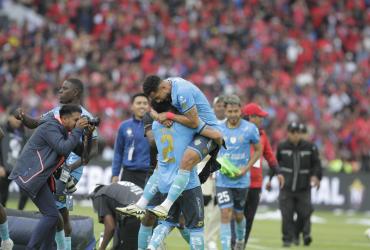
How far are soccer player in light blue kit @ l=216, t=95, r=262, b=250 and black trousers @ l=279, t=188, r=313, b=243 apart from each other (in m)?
3.66

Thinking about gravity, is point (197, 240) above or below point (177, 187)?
below

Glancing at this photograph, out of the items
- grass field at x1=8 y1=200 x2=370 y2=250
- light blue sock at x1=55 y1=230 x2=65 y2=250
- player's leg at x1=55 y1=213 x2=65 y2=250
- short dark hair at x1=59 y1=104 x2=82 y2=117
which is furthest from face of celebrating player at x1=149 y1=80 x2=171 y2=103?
grass field at x1=8 y1=200 x2=370 y2=250

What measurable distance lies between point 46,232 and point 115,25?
22.9 m

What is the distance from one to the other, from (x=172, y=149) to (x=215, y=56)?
2313 cm

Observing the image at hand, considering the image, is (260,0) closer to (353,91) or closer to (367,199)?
(353,91)

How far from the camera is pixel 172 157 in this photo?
1206cm

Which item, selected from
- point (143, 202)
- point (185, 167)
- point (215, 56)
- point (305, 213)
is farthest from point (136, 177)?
point (215, 56)

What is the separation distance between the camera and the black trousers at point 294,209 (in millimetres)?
19234

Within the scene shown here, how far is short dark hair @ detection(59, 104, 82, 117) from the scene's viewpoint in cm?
1244

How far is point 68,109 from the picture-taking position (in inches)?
491

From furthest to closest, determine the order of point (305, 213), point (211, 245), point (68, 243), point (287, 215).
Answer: point (305, 213), point (287, 215), point (211, 245), point (68, 243)

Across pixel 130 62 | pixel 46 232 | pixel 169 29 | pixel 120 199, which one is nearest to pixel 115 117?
pixel 130 62

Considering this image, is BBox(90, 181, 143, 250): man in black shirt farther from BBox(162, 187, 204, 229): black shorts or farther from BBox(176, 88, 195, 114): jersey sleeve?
BBox(176, 88, 195, 114): jersey sleeve

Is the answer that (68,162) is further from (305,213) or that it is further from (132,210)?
(305,213)
